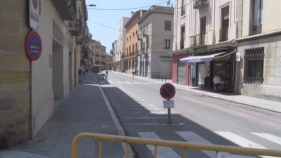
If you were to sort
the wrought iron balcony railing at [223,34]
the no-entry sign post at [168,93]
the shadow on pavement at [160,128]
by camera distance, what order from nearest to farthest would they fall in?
the shadow on pavement at [160,128] → the no-entry sign post at [168,93] → the wrought iron balcony railing at [223,34]

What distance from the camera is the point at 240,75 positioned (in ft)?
59.2

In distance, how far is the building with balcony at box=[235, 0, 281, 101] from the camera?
48.1 ft

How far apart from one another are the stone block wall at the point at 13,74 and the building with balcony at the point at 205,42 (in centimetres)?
1577

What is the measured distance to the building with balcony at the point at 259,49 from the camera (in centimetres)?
1467

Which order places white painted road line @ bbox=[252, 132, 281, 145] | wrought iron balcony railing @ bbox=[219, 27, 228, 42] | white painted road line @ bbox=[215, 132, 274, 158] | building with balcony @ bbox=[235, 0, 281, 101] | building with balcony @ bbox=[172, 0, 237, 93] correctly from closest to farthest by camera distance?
white painted road line @ bbox=[215, 132, 274, 158] < white painted road line @ bbox=[252, 132, 281, 145] < building with balcony @ bbox=[235, 0, 281, 101] < building with balcony @ bbox=[172, 0, 237, 93] < wrought iron balcony railing @ bbox=[219, 27, 228, 42]

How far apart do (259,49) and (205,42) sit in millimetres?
7732

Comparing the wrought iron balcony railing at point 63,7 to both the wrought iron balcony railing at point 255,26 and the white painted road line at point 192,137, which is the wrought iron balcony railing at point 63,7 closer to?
the white painted road line at point 192,137

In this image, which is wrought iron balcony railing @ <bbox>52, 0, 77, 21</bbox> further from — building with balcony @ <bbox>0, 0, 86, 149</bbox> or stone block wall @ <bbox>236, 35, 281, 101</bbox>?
stone block wall @ <bbox>236, 35, 281, 101</bbox>

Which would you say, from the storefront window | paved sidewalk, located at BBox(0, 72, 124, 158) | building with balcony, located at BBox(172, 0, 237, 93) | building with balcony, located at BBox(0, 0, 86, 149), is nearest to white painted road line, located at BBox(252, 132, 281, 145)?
paved sidewalk, located at BBox(0, 72, 124, 158)

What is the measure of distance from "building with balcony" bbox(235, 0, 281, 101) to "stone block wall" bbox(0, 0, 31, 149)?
13.2 m

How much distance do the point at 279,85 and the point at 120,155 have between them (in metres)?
12.2

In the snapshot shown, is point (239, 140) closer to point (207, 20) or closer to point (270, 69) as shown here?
point (270, 69)

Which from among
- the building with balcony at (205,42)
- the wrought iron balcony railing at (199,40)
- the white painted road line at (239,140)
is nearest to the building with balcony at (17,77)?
the white painted road line at (239,140)

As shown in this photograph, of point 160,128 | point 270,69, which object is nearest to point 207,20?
point 270,69
